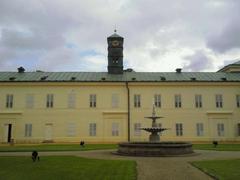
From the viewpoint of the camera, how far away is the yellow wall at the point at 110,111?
39438 mm

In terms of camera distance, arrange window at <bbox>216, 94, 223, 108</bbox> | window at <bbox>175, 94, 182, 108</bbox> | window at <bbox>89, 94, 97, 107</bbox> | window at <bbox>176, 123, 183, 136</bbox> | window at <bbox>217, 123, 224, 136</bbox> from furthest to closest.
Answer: window at <bbox>216, 94, 223, 108</bbox>
window at <bbox>175, 94, 182, 108</bbox>
window at <bbox>89, 94, 97, 107</bbox>
window at <bbox>217, 123, 224, 136</bbox>
window at <bbox>176, 123, 183, 136</bbox>

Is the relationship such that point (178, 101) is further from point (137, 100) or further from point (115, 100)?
point (115, 100)

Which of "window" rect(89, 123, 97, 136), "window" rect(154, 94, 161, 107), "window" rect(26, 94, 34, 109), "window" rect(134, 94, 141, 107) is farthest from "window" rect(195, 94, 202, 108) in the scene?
"window" rect(26, 94, 34, 109)

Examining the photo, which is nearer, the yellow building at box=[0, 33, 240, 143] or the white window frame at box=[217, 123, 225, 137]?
the yellow building at box=[0, 33, 240, 143]

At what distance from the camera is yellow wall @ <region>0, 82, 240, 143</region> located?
3944 cm

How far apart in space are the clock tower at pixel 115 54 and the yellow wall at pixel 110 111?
168 inches

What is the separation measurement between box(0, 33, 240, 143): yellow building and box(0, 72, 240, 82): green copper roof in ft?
0.91

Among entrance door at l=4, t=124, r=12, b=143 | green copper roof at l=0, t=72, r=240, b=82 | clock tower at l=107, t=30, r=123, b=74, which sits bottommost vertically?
entrance door at l=4, t=124, r=12, b=143

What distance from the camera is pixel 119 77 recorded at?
138 ft

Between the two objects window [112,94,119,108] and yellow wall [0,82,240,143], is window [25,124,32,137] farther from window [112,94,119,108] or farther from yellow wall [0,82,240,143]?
window [112,94,119,108]

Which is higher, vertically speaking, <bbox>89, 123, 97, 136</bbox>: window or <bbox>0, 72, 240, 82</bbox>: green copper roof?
<bbox>0, 72, 240, 82</bbox>: green copper roof

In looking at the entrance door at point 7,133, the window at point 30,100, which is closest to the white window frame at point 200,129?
the window at point 30,100

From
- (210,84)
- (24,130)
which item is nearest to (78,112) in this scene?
(24,130)

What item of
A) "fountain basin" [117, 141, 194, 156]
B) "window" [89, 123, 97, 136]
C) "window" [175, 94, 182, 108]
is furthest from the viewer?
"window" [175, 94, 182, 108]
